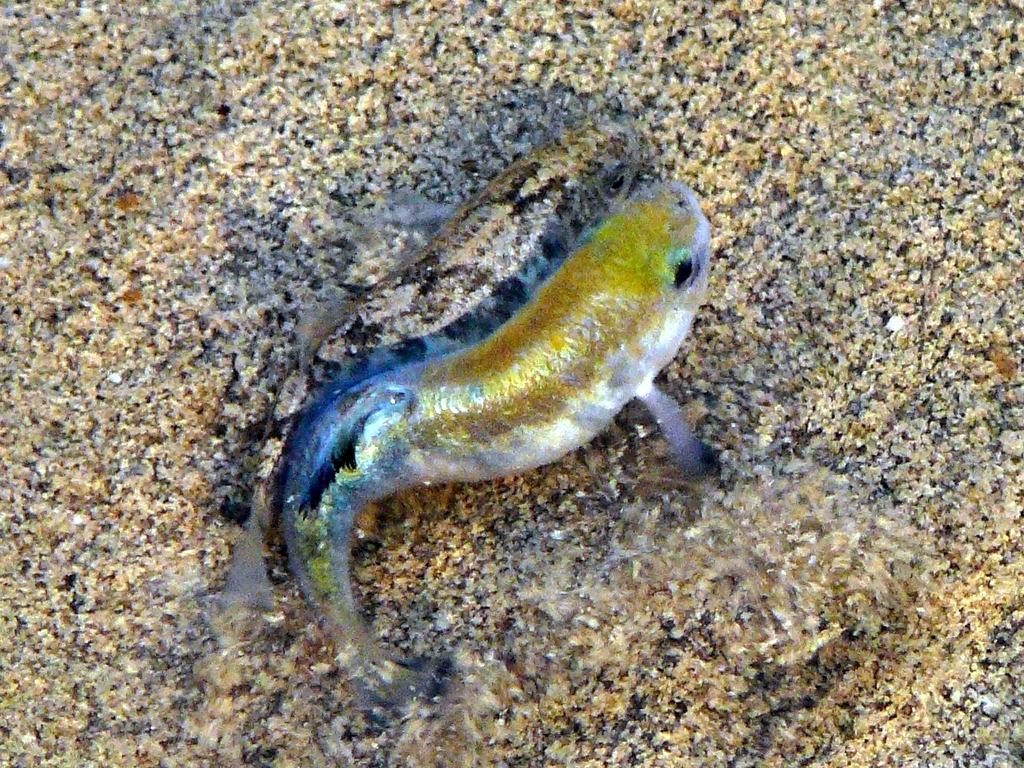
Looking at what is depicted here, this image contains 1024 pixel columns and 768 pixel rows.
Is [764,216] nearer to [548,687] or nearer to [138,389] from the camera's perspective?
[548,687]

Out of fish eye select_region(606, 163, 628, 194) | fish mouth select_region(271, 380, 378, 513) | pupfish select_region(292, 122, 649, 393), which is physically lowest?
fish mouth select_region(271, 380, 378, 513)

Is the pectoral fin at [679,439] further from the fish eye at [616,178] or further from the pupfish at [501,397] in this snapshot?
the fish eye at [616,178]

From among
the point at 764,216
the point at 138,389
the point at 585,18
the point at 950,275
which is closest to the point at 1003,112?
the point at 950,275

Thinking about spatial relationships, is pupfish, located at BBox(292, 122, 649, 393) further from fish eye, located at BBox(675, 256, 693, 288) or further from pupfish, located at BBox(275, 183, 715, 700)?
fish eye, located at BBox(675, 256, 693, 288)

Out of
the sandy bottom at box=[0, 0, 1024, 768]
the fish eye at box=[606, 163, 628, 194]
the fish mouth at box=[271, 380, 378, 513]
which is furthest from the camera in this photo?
the fish eye at box=[606, 163, 628, 194]

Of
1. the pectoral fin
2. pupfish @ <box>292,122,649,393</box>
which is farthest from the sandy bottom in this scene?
pupfish @ <box>292,122,649,393</box>

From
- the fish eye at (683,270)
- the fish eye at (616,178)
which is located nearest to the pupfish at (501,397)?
the fish eye at (683,270)
